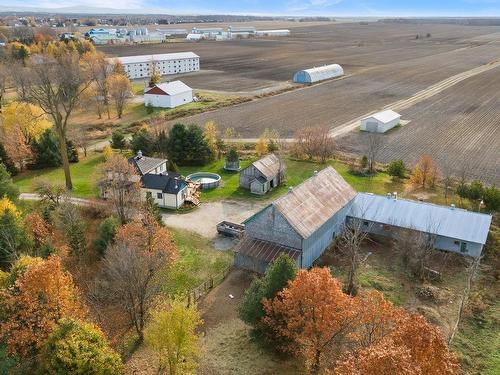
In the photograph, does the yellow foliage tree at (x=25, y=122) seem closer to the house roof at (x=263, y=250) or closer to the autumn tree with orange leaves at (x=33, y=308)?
the house roof at (x=263, y=250)

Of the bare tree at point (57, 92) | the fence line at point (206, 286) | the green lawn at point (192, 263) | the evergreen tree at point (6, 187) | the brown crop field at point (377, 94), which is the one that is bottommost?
the green lawn at point (192, 263)

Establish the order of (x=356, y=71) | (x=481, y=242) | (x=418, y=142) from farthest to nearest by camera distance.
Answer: (x=356, y=71)
(x=418, y=142)
(x=481, y=242)

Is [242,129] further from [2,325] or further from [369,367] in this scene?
[369,367]

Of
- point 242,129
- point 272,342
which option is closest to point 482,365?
point 272,342

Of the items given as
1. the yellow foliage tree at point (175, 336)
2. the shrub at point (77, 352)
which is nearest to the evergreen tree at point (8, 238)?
the shrub at point (77, 352)

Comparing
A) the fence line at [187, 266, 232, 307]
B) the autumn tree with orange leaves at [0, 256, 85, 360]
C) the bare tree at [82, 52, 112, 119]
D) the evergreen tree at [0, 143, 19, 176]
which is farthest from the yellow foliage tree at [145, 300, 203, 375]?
the bare tree at [82, 52, 112, 119]

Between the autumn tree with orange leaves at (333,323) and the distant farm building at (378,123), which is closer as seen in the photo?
the autumn tree with orange leaves at (333,323)

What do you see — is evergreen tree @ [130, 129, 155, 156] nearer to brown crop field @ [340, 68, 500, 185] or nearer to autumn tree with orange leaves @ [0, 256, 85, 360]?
brown crop field @ [340, 68, 500, 185]
